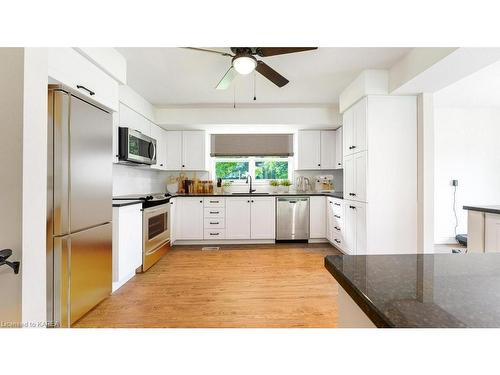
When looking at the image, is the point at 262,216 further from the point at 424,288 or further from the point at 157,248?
the point at 424,288

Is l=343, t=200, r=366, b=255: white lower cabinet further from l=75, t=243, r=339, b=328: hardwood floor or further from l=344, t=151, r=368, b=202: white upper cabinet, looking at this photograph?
l=75, t=243, r=339, b=328: hardwood floor

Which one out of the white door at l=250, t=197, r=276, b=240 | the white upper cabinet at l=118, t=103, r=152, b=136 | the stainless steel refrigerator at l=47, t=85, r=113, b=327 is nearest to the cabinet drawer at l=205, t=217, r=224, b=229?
the white door at l=250, t=197, r=276, b=240

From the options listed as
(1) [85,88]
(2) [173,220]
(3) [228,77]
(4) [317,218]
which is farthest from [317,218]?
(1) [85,88]

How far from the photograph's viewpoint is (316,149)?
4469 mm

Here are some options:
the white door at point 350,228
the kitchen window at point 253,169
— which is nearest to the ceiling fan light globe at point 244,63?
the white door at point 350,228

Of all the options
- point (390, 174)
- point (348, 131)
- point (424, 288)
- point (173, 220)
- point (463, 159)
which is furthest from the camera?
point (463, 159)

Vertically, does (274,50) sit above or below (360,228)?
above

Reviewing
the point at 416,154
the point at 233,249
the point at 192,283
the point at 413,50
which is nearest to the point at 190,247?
the point at 233,249

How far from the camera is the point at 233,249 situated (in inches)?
152

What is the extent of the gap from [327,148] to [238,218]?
2068mm

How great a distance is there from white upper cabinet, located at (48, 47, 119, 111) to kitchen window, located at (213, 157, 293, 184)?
2719 millimetres

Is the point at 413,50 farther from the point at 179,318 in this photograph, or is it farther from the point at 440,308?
the point at 179,318

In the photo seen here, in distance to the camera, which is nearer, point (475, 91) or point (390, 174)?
point (390, 174)
